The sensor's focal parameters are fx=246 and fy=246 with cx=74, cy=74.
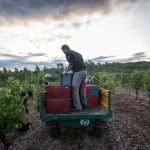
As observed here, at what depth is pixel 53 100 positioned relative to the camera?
8531 millimetres

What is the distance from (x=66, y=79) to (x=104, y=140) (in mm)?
2744

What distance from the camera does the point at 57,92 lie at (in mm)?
8523

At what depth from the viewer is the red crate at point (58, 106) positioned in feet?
28.0

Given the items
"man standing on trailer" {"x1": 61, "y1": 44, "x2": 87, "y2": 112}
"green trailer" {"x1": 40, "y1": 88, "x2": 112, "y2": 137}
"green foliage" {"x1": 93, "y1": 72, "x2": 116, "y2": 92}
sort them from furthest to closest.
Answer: "green foliage" {"x1": 93, "y1": 72, "x2": 116, "y2": 92} < "man standing on trailer" {"x1": 61, "y1": 44, "x2": 87, "y2": 112} < "green trailer" {"x1": 40, "y1": 88, "x2": 112, "y2": 137}

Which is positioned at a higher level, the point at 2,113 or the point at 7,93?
the point at 7,93

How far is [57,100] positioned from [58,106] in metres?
0.22

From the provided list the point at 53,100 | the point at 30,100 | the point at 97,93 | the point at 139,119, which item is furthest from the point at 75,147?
the point at 30,100

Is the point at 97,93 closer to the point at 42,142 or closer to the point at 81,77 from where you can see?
the point at 81,77

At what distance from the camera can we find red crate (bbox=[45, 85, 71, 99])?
27.9 feet

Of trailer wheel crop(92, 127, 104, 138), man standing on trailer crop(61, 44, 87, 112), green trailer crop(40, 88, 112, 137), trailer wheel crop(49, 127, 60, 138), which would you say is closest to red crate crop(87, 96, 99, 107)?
man standing on trailer crop(61, 44, 87, 112)

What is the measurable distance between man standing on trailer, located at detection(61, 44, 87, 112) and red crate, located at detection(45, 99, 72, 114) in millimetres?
390

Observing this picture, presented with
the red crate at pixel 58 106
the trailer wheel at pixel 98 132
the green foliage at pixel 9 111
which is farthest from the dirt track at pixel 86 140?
the red crate at pixel 58 106

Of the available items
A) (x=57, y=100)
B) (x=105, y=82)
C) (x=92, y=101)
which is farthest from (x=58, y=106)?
(x=105, y=82)

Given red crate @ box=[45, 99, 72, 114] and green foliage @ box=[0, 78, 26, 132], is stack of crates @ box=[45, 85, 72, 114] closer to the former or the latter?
red crate @ box=[45, 99, 72, 114]
